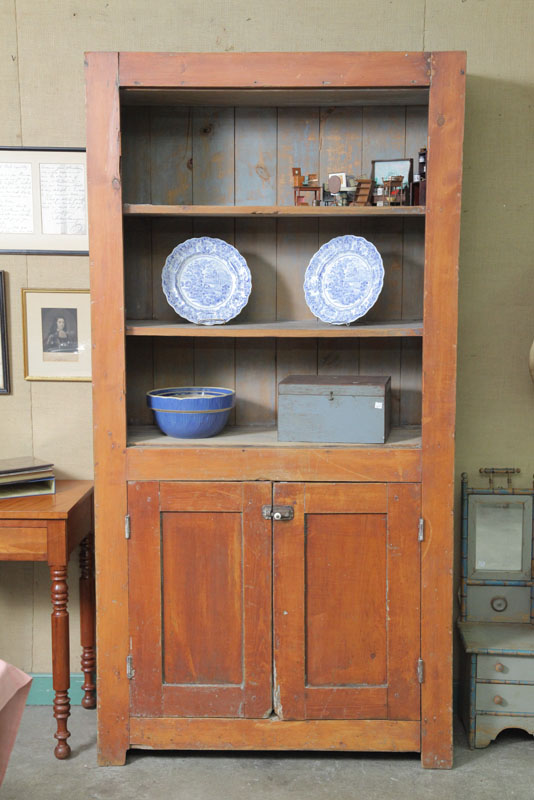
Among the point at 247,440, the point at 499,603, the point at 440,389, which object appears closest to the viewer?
the point at 440,389

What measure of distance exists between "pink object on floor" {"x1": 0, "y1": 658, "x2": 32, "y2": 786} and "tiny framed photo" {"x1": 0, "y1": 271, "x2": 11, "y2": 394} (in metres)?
1.60

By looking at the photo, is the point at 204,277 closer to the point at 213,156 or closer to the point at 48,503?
the point at 213,156

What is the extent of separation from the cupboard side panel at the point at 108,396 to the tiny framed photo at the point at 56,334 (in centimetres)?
47

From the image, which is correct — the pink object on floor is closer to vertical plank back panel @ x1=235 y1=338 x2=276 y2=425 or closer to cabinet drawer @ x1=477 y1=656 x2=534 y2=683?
vertical plank back panel @ x1=235 y1=338 x2=276 y2=425

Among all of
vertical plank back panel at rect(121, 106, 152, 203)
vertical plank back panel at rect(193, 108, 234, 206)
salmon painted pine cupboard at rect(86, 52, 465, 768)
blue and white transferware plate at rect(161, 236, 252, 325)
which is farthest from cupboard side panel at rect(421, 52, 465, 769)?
vertical plank back panel at rect(121, 106, 152, 203)

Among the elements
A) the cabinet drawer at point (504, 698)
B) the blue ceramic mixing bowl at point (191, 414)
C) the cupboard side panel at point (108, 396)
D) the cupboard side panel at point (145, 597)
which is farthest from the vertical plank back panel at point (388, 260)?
the cabinet drawer at point (504, 698)

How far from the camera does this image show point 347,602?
2.48m

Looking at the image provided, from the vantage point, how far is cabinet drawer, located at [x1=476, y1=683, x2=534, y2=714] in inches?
104

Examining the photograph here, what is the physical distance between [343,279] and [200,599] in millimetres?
1103

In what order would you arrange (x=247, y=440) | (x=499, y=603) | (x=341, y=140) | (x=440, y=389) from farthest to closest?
(x=499, y=603) → (x=341, y=140) → (x=247, y=440) → (x=440, y=389)

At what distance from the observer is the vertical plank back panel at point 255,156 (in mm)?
2750

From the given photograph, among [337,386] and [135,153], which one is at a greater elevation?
[135,153]

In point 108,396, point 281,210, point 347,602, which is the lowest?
point 347,602

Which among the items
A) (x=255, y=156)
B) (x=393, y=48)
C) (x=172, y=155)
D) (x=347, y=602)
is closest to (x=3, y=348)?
(x=172, y=155)
